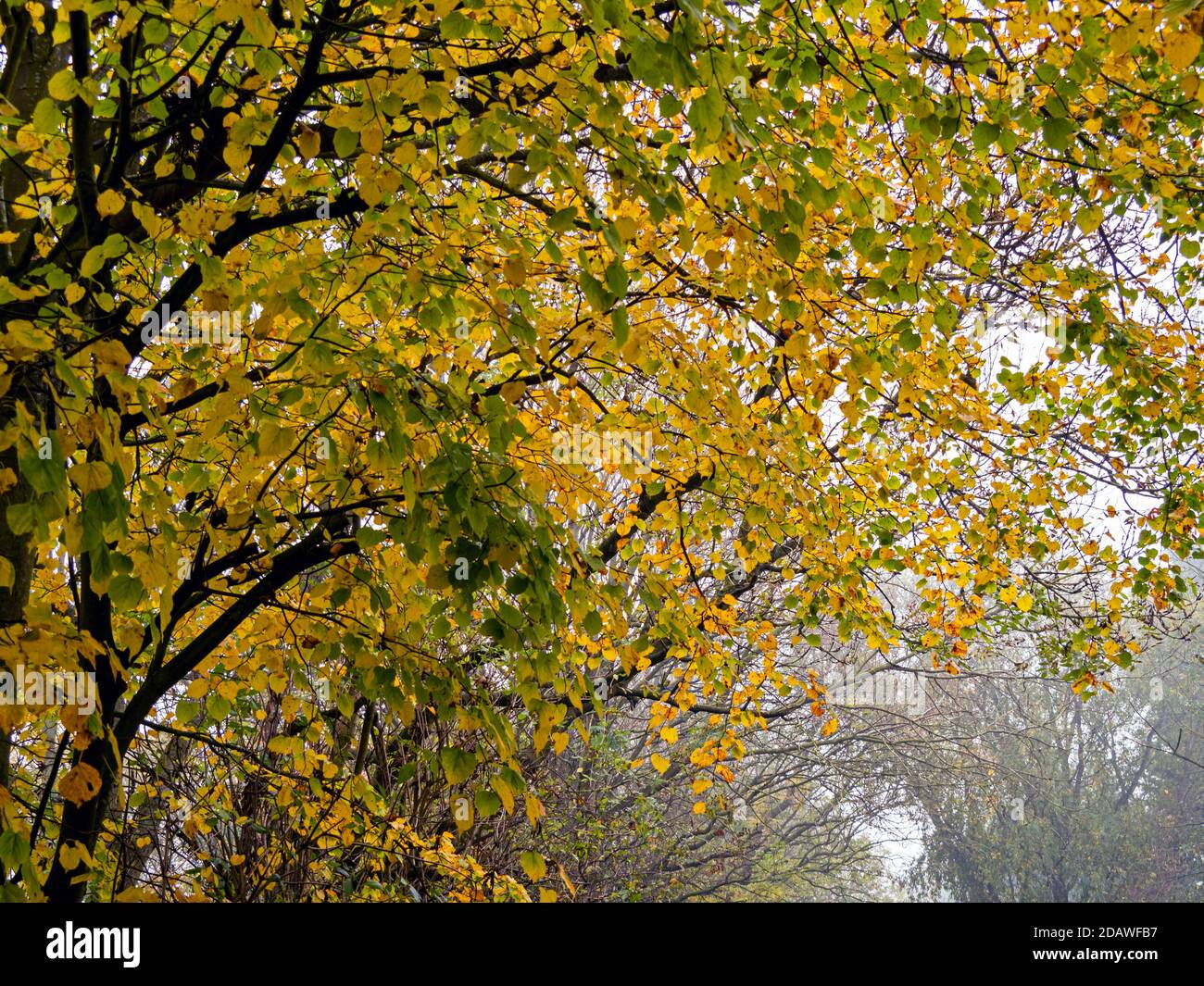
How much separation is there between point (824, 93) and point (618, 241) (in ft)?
8.92

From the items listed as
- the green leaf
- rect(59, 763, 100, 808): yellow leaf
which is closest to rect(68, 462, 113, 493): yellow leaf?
rect(59, 763, 100, 808): yellow leaf

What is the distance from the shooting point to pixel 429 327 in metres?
2.72

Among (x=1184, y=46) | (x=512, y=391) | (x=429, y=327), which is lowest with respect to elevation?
(x=512, y=391)

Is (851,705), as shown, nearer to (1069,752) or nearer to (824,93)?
(824,93)

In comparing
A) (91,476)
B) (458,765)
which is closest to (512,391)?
(458,765)

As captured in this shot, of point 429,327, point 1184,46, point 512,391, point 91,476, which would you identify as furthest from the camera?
point 429,327

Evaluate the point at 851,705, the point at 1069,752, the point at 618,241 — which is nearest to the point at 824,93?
the point at 618,241

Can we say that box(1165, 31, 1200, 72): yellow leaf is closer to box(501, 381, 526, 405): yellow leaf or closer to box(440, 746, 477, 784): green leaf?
box(501, 381, 526, 405): yellow leaf

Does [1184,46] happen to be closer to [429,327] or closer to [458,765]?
[429,327]

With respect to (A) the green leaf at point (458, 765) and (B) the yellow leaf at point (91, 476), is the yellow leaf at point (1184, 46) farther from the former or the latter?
(B) the yellow leaf at point (91, 476)

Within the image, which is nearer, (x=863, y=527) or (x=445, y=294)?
(x=445, y=294)

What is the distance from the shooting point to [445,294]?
2.73 m

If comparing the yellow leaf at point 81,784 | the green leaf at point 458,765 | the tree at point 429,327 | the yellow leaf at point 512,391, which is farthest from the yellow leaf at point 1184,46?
the yellow leaf at point 81,784
